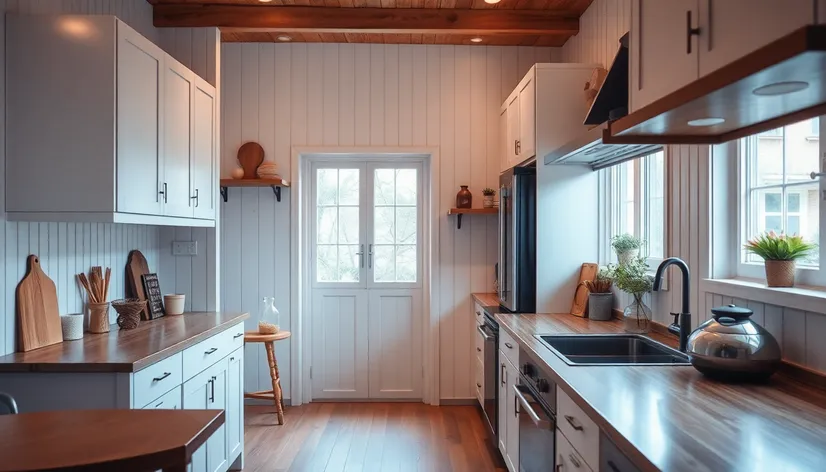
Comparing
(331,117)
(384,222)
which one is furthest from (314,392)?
(331,117)

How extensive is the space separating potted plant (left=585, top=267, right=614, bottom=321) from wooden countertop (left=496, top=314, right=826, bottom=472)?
1.18m

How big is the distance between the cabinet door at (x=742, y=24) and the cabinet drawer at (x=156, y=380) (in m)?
2.10

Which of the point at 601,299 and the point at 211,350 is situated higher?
the point at 601,299

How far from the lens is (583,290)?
11.1ft

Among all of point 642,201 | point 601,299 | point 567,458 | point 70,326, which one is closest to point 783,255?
point 567,458

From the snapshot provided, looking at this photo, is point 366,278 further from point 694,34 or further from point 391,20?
point 694,34

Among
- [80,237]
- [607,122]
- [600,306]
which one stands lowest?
[600,306]

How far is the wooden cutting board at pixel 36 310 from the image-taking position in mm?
2410

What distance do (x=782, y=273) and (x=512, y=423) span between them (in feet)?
4.81

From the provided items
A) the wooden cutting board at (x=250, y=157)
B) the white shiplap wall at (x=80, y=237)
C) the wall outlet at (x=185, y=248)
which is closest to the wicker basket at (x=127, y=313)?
the white shiplap wall at (x=80, y=237)

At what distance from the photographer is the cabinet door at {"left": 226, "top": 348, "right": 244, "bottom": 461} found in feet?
10.4

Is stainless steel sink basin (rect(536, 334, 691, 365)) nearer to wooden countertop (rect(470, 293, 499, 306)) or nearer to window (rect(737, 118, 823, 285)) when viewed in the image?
window (rect(737, 118, 823, 285))

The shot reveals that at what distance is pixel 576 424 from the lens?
5.94 feet

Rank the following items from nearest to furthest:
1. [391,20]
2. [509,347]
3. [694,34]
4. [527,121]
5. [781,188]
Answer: [694,34], [781,188], [509,347], [527,121], [391,20]
